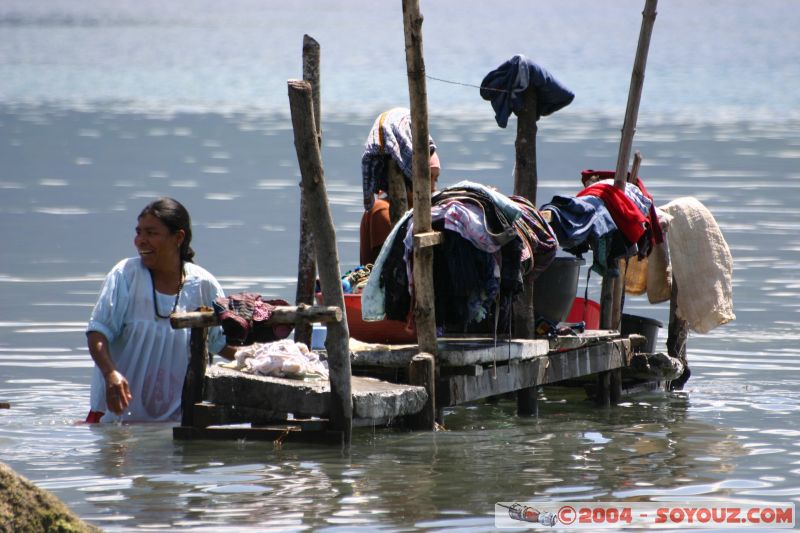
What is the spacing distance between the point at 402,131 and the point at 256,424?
8.04 ft

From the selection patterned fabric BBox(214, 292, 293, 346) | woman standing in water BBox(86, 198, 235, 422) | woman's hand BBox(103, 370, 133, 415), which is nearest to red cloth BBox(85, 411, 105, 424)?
woman standing in water BBox(86, 198, 235, 422)

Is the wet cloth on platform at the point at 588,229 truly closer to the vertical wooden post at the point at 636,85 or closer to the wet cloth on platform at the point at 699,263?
the vertical wooden post at the point at 636,85

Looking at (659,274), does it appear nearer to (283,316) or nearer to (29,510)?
(283,316)

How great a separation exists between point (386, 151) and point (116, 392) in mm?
2879

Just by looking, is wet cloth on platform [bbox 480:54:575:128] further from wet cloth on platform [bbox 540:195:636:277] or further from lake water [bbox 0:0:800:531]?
lake water [bbox 0:0:800:531]

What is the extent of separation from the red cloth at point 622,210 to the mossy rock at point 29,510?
17.5 ft

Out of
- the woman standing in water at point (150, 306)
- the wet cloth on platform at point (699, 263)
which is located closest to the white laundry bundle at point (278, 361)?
the woman standing in water at point (150, 306)

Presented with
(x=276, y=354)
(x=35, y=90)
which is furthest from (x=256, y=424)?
(x=35, y=90)

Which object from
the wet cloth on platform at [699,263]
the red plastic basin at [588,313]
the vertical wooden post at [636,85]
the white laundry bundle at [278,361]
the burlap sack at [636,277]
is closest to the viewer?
the white laundry bundle at [278,361]

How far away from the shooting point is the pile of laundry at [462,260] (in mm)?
9023

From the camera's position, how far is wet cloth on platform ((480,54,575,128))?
33.9 ft

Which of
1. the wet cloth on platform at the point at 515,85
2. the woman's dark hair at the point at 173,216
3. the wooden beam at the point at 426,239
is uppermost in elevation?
the wet cloth on platform at the point at 515,85

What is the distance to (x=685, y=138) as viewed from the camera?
32.5 m

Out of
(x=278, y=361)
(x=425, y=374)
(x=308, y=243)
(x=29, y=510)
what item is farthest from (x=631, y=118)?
(x=29, y=510)
